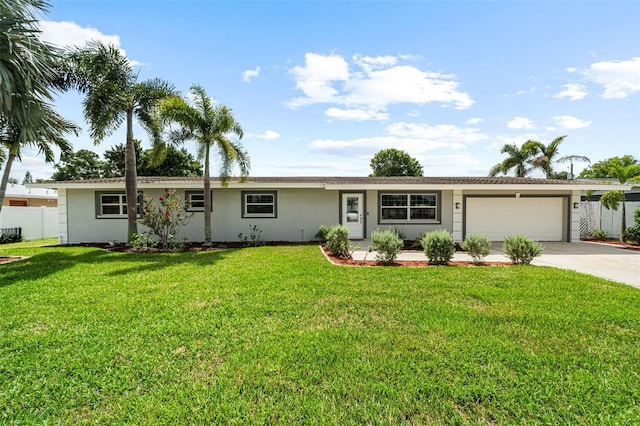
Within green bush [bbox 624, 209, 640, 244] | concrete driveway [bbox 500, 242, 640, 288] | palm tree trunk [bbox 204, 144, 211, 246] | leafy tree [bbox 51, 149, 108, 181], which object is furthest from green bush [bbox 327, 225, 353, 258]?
leafy tree [bbox 51, 149, 108, 181]

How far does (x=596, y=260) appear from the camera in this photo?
9.36 meters

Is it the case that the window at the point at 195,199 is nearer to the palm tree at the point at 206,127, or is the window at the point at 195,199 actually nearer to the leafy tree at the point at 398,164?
the palm tree at the point at 206,127

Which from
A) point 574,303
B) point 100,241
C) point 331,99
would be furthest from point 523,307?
point 100,241

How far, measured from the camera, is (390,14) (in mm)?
9375

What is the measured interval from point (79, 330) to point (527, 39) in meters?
12.7

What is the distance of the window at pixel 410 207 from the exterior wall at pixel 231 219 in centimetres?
238

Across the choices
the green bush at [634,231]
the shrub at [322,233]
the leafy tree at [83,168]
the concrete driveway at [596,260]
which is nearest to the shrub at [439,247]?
the concrete driveway at [596,260]

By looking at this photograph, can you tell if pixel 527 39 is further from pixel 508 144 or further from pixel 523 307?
pixel 508 144

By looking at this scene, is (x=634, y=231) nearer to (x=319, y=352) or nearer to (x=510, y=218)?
(x=510, y=218)

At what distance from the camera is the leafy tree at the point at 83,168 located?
114 ft

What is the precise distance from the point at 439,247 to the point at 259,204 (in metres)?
8.12

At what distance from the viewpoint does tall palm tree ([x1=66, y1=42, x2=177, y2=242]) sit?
10.6 m

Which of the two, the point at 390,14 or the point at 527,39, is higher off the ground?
the point at 390,14

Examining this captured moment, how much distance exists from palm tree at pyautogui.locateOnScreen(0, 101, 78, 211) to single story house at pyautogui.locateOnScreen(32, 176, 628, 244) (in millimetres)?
2400
